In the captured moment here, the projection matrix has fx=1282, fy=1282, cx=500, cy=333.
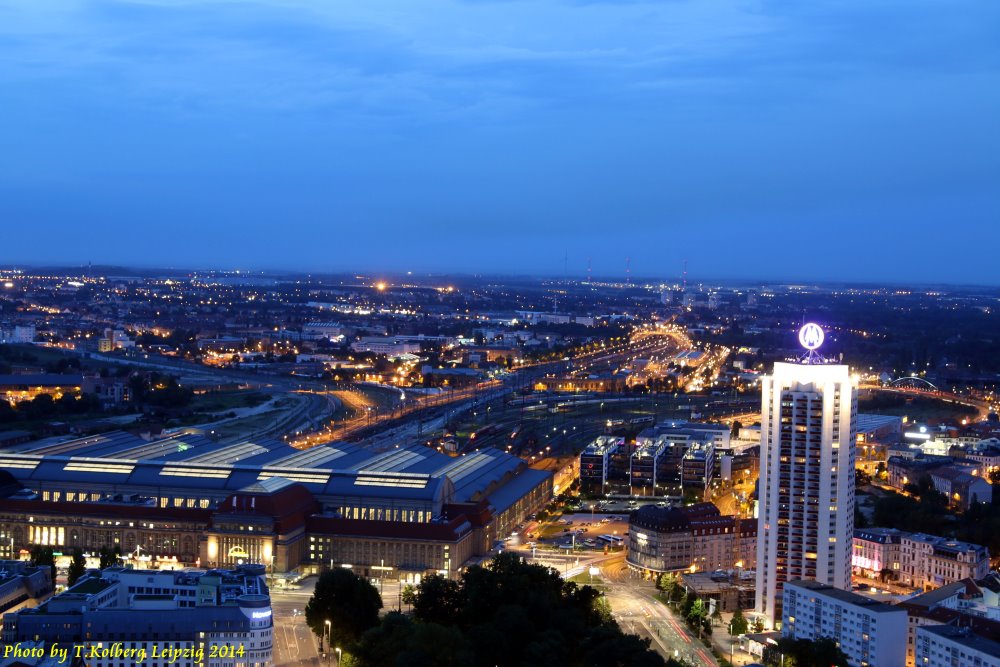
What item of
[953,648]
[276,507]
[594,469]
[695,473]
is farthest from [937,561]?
[276,507]

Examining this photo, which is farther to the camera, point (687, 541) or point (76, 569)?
point (687, 541)

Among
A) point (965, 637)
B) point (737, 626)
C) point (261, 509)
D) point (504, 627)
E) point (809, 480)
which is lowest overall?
point (737, 626)

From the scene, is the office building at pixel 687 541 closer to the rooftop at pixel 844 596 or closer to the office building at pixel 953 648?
the rooftop at pixel 844 596

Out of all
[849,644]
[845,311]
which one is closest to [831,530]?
[849,644]

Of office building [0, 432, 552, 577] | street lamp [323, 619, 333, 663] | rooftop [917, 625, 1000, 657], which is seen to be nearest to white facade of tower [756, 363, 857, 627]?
rooftop [917, 625, 1000, 657]

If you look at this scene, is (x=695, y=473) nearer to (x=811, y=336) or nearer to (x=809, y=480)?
(x=811, y=336)

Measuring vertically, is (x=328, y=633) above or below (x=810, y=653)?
below

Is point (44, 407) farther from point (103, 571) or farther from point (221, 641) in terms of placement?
point (221, 641)
